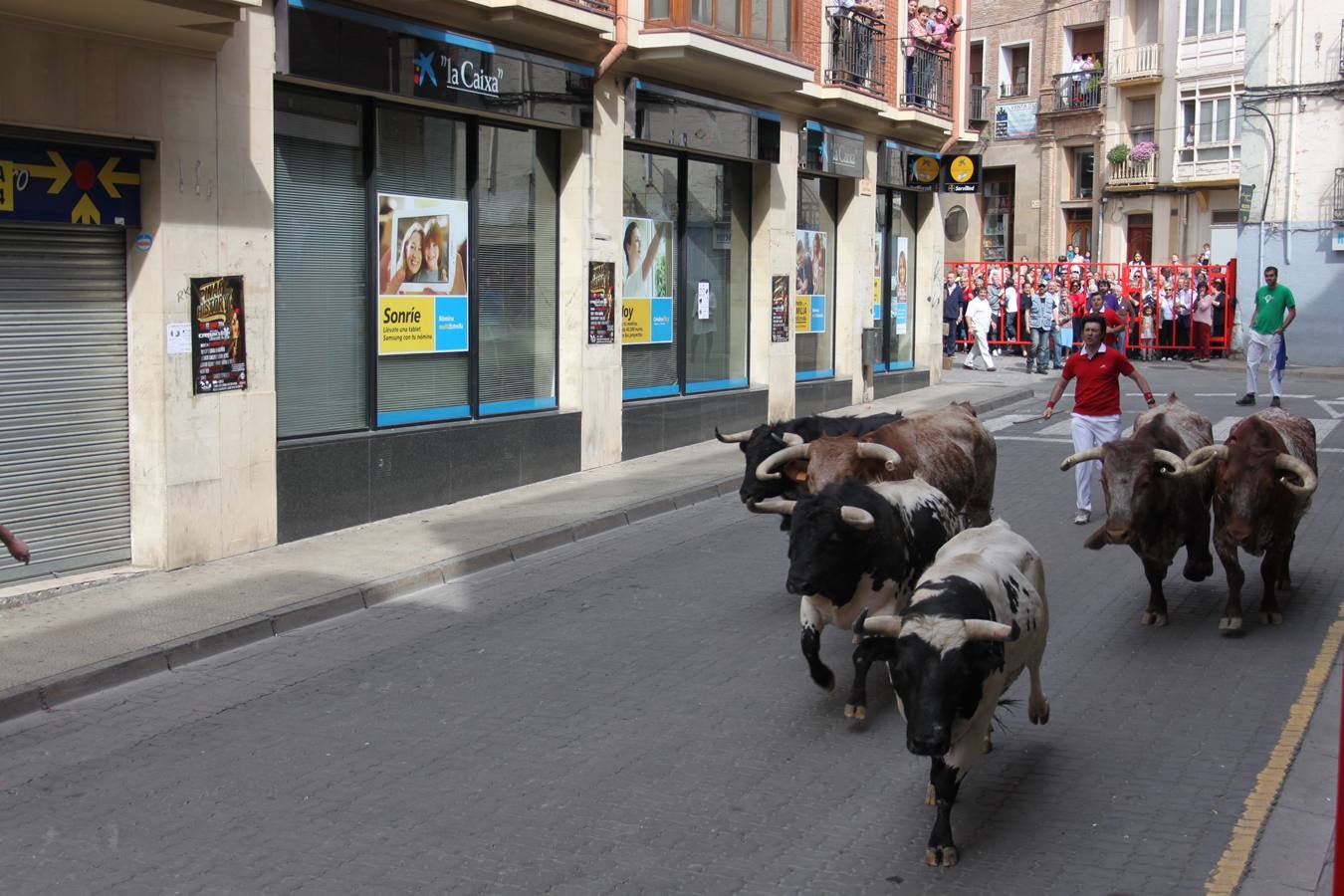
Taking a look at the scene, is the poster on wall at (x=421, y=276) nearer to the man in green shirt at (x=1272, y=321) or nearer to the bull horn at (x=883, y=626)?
the bull horn at (x=883, y=626)

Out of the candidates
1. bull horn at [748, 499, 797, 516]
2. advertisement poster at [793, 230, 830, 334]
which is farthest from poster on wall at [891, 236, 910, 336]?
bull horn at [748, 499, 797, 516]

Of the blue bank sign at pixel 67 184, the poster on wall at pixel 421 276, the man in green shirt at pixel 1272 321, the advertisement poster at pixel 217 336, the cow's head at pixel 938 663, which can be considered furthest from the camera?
the man in green shirt at pixel 1272 321

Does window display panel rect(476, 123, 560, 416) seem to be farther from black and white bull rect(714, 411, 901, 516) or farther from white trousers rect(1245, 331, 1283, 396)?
white trousers rect(1245, 331, 1283, 396)

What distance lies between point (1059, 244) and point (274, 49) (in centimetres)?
4093

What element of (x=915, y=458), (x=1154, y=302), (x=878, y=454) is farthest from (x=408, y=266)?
(x=1154, y=302)

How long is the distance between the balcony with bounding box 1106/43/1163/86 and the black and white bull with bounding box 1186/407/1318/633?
129ft

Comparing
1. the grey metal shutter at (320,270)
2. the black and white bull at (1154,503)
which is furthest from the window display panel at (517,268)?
the black and white bull at (1154,503)

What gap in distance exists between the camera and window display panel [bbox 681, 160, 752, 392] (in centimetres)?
1967

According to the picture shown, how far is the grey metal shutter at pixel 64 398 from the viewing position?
1065cm

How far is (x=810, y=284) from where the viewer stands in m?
23.0

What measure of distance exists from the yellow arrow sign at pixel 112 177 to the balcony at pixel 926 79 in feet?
53.9

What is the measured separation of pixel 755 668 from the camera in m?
8.95

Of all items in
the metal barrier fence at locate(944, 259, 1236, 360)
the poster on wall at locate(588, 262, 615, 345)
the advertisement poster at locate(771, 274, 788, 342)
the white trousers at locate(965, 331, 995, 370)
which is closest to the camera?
the poster on wall at locate(588, 262, 615, 345)

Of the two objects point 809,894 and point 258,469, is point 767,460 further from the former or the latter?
point 258,469
